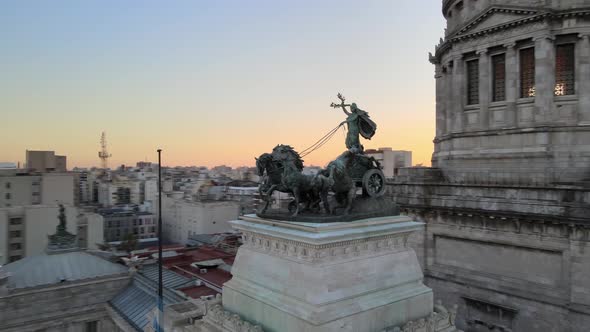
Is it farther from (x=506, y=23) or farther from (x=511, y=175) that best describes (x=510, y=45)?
(x=511, y=175)

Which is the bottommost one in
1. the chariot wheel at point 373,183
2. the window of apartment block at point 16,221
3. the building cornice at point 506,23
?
the window of apartment block at point 16,221

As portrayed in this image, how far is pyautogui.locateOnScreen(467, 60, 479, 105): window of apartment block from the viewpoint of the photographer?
26422 mm

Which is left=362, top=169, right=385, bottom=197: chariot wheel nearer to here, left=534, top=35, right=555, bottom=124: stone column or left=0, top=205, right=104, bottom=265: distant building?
left=534, top=35, right=555, bottom=124: stone column

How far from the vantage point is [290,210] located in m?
11.3

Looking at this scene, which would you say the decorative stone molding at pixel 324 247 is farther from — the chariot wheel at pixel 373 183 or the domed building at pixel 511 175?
the domed building at pixel 511 175

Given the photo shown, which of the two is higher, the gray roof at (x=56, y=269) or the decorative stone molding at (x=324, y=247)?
the decorative stone molding at (x=324, y=247)

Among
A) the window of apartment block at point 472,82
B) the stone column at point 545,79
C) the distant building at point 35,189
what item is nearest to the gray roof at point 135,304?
the window of apartment block at point 472,82

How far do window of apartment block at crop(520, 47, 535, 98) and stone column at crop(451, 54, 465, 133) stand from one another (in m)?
3.47

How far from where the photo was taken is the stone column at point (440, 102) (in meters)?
28.9

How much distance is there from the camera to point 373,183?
11945 mm

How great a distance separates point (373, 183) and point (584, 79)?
16.8 meters

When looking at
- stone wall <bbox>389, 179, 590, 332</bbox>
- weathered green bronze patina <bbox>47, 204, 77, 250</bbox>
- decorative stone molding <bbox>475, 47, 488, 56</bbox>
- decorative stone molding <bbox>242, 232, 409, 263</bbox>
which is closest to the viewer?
decorative stone molding <bbox>242, 232, 409, 263</bbox>

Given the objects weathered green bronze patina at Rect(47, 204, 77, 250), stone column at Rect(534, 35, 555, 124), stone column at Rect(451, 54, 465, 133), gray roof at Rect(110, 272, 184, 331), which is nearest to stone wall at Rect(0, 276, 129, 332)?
gray roof at Rect(110, 272, 184, 331)

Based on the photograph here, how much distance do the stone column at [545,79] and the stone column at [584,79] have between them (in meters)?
1.19
